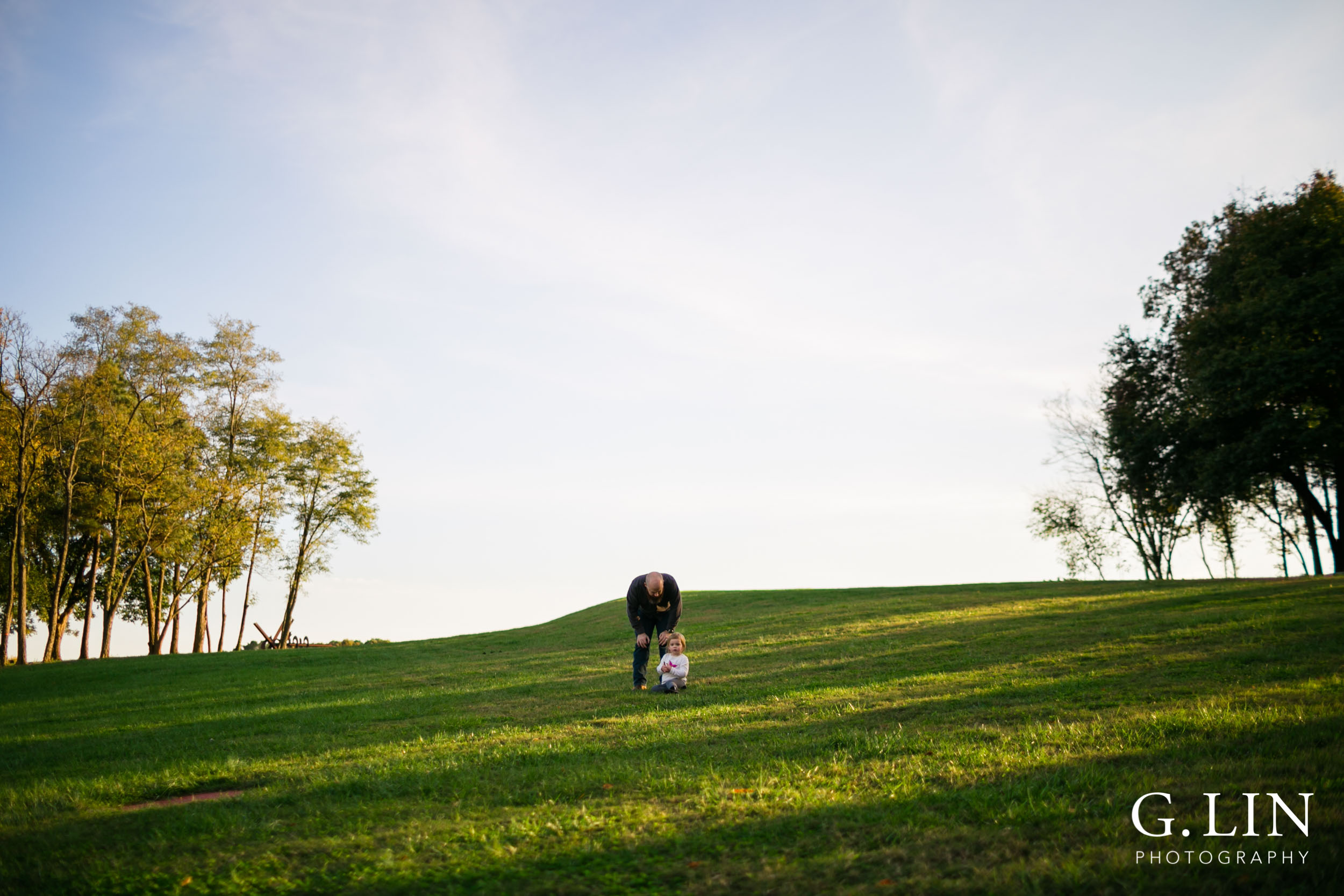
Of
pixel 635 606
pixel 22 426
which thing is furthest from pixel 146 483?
pixel 635 606

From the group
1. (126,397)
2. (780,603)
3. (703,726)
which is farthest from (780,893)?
(126,397)

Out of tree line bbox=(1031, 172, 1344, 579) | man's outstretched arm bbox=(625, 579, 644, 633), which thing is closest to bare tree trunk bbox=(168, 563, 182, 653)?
man's outstretched arm bbox=(625, 579, 644, 633)

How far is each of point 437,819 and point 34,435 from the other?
39562mm

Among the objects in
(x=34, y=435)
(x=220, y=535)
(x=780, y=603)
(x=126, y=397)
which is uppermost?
(x=126, y=397)

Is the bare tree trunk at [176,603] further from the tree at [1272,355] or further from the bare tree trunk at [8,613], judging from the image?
the tree at [1272,355]

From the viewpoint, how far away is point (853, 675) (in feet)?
44.2

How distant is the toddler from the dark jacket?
582 millimetres

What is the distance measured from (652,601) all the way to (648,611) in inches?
8.4

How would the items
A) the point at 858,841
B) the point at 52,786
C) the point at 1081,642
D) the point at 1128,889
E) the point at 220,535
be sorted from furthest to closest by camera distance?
the point at 220,535 < the point at 1081,642 < the point at 52,786 < the point at 858,841 < the point at 1128,889

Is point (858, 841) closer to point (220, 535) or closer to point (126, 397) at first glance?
point (220, 535)

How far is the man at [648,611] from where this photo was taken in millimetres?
13250

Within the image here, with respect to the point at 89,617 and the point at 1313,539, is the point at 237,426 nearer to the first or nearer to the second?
the point at 89,617

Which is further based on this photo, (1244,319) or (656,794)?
(1244,319)

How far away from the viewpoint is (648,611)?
1338 centimetres
